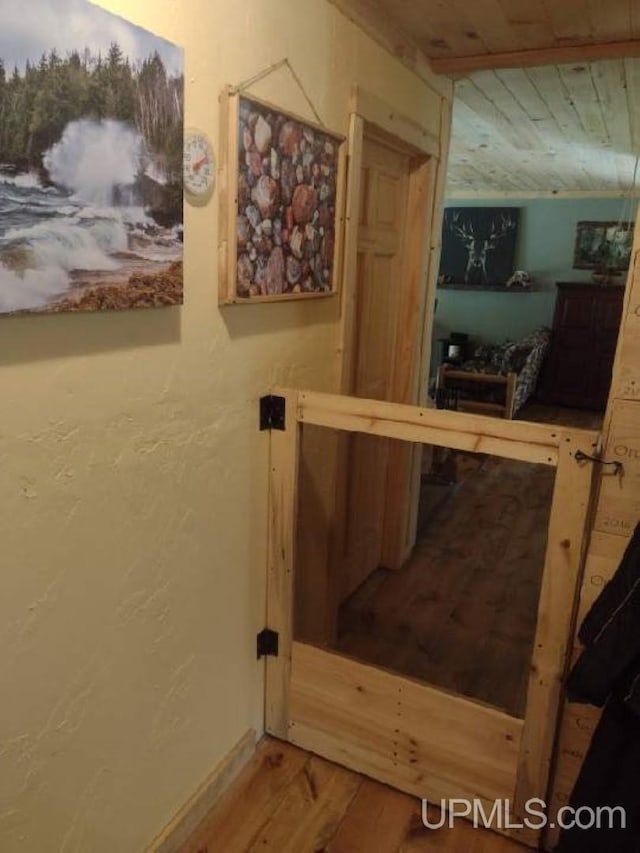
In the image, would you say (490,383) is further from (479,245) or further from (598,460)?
(598,460)

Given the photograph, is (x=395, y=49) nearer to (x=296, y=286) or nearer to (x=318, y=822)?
(x=296, y=286)

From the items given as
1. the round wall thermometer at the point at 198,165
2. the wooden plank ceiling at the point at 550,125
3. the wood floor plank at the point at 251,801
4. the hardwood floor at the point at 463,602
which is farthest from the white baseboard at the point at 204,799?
the wooden plank ceiling at the point at 550,125

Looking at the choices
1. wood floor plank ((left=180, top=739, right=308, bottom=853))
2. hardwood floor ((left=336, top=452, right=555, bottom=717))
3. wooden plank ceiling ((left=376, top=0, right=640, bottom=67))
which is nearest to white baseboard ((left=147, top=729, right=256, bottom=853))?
wood floor plank ((left=180, top=739, right=308, bottom=853))

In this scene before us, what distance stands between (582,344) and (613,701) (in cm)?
627

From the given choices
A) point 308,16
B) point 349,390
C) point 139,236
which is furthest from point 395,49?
point 139,236

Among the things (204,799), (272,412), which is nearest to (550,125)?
(272,412)

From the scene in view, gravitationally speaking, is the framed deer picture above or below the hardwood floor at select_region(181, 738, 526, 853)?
above

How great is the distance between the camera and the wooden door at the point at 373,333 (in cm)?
248

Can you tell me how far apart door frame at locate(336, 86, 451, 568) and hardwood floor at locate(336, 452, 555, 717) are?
25cm

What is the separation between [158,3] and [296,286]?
77cm

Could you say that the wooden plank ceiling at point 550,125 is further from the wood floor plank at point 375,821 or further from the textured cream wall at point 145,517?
Answer: the wood floor plank at point 375,821

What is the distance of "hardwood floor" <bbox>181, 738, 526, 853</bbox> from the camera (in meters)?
1.71

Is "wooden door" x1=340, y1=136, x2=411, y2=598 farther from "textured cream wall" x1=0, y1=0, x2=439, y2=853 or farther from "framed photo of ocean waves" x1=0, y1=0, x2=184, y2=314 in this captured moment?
"framed photo of ocean waves" x1=0, y1=0, x2=184, y2=314

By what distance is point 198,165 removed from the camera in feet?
4.43
